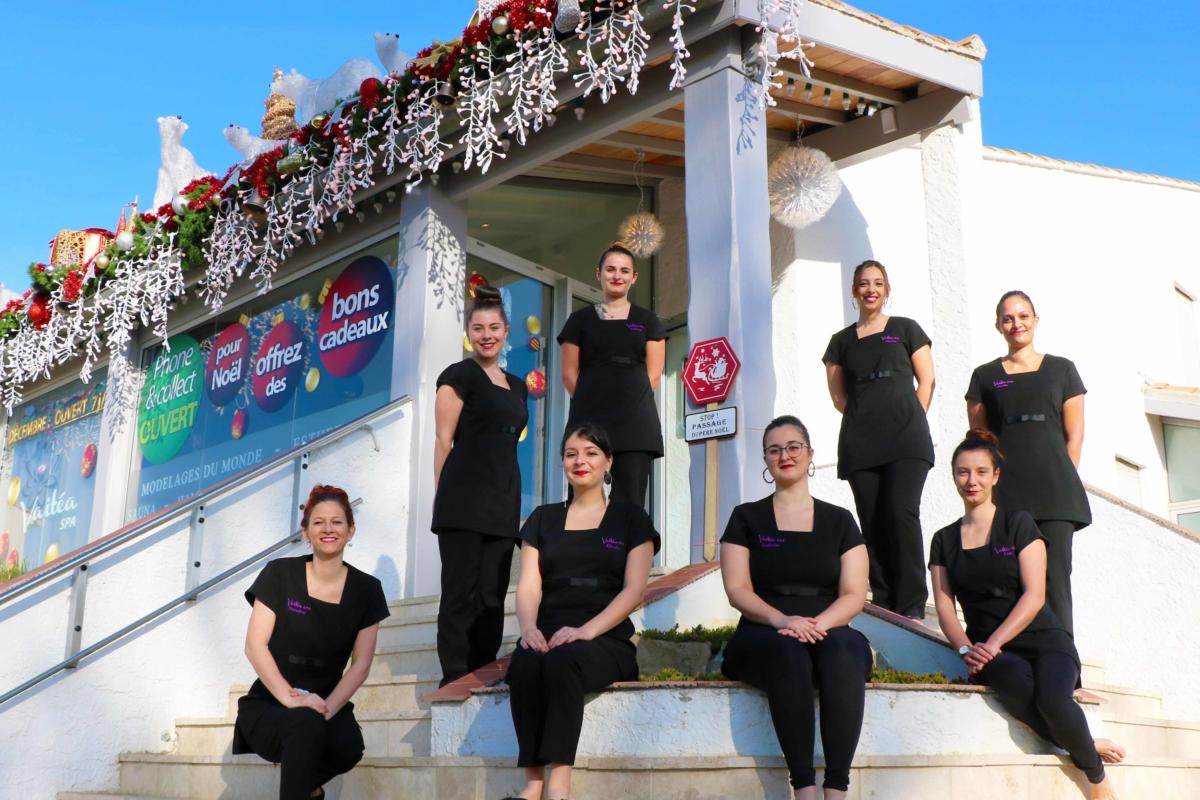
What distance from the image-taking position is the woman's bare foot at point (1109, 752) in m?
4.09

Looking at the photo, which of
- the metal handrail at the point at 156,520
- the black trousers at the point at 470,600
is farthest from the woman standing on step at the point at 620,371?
the metal handrail at the point at 156,520

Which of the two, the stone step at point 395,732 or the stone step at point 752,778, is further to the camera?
the stone step at point 395,732

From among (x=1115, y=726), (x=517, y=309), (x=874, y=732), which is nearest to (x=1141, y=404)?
(x=517, y=309)

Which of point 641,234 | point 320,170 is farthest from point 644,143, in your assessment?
point 320,170

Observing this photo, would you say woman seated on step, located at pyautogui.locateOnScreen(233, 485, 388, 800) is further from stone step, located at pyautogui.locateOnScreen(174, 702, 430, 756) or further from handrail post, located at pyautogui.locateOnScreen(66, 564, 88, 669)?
handrail post, located at pyautogui.locateOnScreen(66, 564, 88, 669)

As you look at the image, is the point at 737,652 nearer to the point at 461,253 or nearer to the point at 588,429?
the point at 588,429

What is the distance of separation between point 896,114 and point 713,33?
1732mm

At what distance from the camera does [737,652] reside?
3914 millimetres

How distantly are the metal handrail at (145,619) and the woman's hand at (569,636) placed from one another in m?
2.86

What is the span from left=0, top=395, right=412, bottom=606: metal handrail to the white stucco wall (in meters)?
0.16

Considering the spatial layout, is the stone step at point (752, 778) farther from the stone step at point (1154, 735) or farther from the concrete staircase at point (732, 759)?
the stone step at point (1154, 735)

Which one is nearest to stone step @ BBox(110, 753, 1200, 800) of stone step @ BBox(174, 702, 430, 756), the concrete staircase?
the concrete staircase

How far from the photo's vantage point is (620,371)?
17.4ft

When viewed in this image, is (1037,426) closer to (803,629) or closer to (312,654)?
(803,629)
